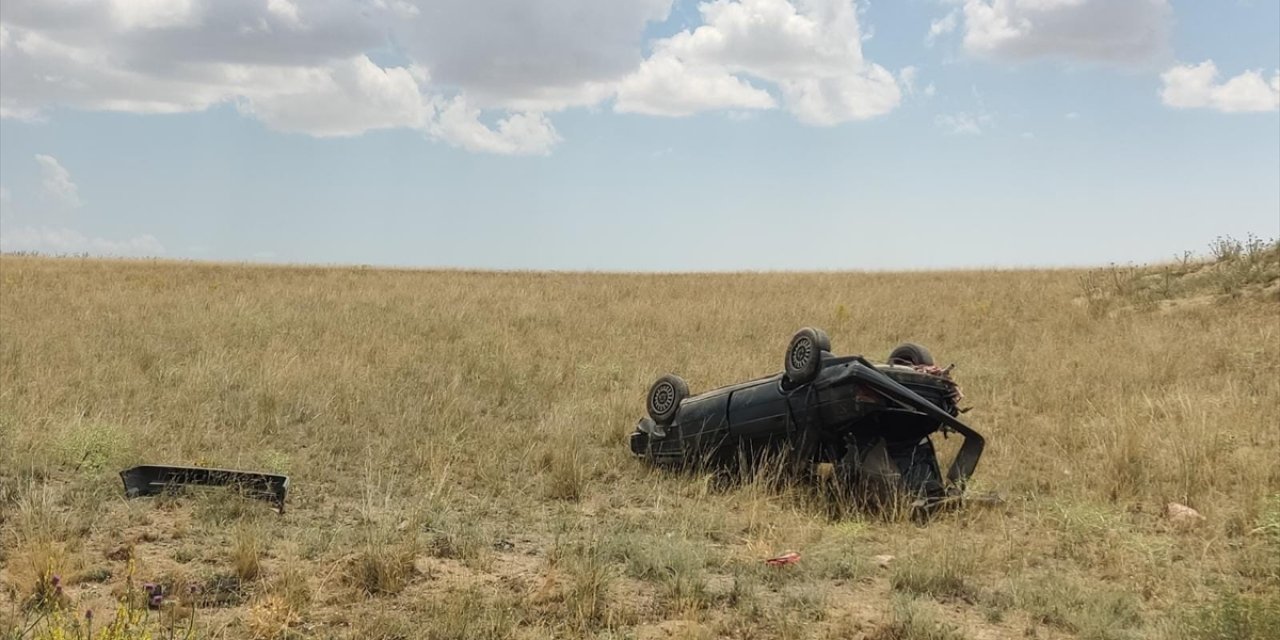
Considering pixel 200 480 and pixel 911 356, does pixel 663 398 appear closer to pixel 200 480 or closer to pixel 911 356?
pixel 911 356

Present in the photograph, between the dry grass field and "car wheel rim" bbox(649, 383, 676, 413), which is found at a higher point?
"car wheel rim" bbox(649, 383, 676, 413)

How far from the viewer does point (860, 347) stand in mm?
11375

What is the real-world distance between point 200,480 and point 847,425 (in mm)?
4209

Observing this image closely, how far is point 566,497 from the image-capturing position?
5.72 m

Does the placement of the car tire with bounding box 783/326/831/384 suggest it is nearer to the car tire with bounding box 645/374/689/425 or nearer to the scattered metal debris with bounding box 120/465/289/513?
the car tire with bounding box 645/374/689/425

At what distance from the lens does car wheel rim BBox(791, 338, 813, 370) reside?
5.57 m

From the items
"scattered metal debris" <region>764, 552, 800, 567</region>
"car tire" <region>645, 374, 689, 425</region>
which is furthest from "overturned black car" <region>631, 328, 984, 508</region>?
"scattered metal debris" <region>764, 552, 800, 567</region>

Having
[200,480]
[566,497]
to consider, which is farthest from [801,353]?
[200,480]

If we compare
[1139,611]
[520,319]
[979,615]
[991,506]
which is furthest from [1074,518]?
[520,319]

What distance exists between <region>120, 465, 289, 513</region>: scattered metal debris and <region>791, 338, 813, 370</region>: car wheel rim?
11.0 feet

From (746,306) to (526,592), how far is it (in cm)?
1214

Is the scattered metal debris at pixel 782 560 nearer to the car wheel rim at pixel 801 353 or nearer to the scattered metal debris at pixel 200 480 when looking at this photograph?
the car wheel rim at pixel 801 353

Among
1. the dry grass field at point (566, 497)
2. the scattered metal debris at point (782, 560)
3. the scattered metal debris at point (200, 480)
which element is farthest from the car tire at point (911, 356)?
the scattered metal debris at point (200, 480)

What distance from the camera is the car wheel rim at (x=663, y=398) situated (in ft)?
21.8
